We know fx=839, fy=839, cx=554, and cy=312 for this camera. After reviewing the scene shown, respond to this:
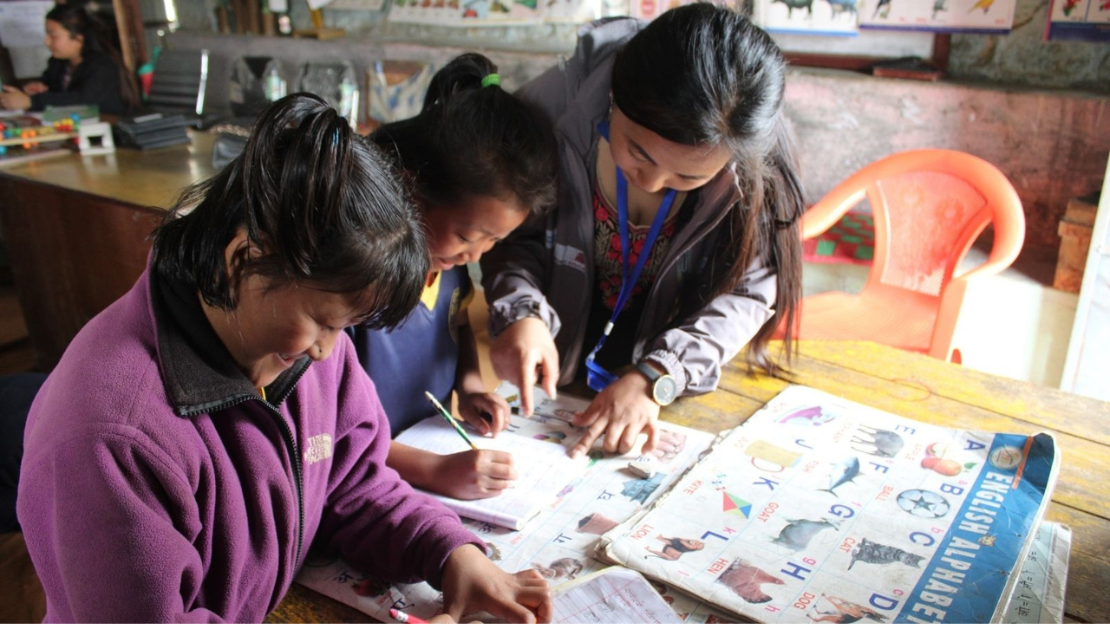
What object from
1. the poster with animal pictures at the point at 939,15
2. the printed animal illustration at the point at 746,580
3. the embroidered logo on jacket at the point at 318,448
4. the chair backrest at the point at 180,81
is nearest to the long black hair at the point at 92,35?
the chair backrest at the point at 180,81

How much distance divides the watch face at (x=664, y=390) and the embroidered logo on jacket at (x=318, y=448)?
0.53m

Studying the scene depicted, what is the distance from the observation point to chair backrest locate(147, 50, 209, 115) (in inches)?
202

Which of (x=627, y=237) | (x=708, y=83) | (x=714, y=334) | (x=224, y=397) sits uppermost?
(x=708, y=83)

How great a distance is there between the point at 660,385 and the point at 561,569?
0.42 m

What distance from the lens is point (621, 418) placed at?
49.2 inches

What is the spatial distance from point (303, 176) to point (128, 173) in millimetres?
2569

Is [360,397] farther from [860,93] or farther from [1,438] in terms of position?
Result: [860,93]

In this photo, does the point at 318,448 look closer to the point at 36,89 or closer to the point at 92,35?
the point at 92,35

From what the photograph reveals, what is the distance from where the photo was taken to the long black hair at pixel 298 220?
763mm

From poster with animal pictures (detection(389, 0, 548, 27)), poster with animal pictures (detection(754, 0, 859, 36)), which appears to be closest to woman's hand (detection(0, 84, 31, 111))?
poster with animal pictures (detection(389, 0, 548, 27))

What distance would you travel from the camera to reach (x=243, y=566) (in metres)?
0.89

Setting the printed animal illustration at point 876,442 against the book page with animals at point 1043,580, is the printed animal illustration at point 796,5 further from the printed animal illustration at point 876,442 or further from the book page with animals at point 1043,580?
the book page with animals at point 1043,580

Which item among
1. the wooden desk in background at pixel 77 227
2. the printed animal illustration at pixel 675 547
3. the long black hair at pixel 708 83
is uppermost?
the long black hair at pixel 708 83

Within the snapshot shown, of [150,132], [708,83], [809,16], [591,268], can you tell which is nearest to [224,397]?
[708,83]
